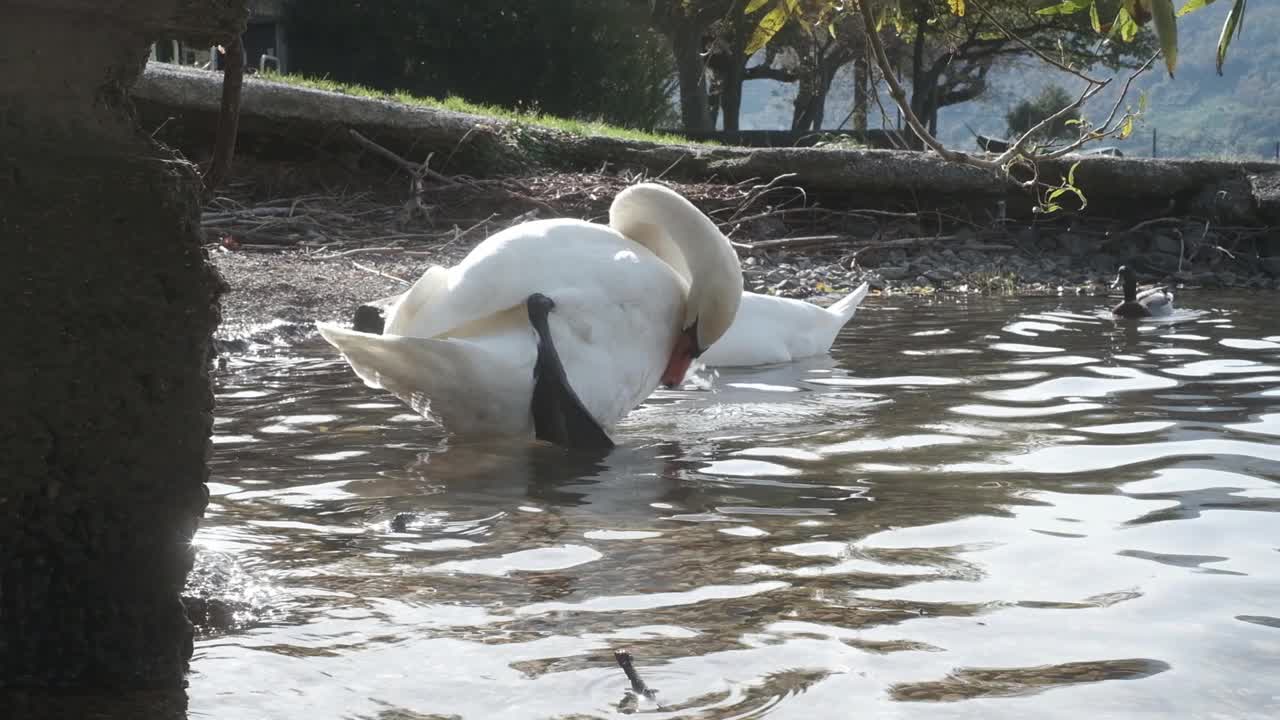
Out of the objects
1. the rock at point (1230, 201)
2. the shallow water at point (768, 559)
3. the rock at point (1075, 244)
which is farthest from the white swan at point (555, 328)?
the rock at point (1230, 201)

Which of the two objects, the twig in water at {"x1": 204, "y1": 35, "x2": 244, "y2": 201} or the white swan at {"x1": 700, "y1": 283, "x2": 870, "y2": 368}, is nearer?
the twig in water at {"x1": 204, "y1": 35, "x2": 244, "y2": 201}

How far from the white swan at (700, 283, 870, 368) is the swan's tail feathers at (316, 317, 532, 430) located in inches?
94.0

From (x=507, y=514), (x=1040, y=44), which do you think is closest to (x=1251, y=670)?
(x=507, y=514)

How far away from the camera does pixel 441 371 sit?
13.6 feet

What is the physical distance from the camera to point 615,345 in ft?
14.7

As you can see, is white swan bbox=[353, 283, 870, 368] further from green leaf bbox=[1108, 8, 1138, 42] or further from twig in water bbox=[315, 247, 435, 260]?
green leaf bbox=[1108, 8, 1138, 42]

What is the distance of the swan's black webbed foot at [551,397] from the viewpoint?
4.17 metres

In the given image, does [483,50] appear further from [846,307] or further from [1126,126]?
[1126,126]

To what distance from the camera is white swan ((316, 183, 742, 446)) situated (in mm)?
4176

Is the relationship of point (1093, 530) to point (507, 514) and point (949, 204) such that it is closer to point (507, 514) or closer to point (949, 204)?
point (507, 514)

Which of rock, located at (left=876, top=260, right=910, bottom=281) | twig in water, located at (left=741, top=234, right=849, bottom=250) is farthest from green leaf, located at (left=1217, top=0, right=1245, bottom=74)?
rock, located at (left=876, top=260, right=910, bottom=281)

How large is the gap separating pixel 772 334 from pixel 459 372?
284cm

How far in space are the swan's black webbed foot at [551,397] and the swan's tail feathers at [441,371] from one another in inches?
1.9

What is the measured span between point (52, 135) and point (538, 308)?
2322 mm
